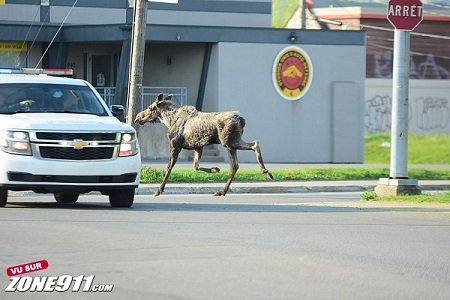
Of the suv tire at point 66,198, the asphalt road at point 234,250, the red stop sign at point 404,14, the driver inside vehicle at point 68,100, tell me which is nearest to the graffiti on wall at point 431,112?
the red stop sign at point 404,14

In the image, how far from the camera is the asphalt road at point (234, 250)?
10.2 metres

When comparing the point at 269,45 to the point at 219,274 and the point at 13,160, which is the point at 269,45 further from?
the point at 219,274

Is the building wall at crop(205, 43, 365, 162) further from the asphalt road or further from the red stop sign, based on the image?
the asphalt road

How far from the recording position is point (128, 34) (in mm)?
36188

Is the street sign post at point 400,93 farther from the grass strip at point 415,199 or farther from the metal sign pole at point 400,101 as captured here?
the grass strip at point 415,199

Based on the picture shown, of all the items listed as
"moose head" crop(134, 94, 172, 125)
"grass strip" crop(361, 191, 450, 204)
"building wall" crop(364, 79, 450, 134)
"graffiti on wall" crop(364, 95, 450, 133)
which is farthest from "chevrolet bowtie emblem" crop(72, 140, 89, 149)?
"building wall" crop(364, 79, 450, 134)

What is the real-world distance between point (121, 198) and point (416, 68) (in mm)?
42247

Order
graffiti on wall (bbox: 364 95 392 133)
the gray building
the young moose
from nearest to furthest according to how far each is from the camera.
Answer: the young moose → the gray building → graffiti on wall (bbox: 364 95 392 133)

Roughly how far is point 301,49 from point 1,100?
21.6 meters

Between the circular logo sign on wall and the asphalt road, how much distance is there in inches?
784

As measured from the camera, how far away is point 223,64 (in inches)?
1492

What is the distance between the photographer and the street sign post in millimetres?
21125

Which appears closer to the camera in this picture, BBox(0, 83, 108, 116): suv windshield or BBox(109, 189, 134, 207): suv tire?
BBox(109, 189, 134, 207): suv tire

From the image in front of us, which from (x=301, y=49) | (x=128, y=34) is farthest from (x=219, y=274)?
(x=301, y=49)
